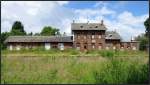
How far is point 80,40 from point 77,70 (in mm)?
36218

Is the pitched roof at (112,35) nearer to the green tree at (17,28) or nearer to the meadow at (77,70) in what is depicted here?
the green tree at (17,28)

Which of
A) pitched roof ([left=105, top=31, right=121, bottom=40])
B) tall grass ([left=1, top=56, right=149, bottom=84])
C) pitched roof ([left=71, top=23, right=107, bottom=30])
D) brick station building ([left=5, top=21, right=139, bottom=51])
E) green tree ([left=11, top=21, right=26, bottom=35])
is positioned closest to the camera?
tall grass ([left=1, top=56, right=149, bottom=84])

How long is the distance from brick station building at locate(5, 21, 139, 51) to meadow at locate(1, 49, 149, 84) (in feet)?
112

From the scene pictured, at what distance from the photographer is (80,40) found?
4559cm

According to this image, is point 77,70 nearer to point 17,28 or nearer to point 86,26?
point 86,26

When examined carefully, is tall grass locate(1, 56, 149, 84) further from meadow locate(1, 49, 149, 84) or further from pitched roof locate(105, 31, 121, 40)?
pitched roof locate(105, 31, 121, 40)

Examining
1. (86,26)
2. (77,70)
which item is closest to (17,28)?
(86,26)

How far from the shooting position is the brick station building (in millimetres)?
45406

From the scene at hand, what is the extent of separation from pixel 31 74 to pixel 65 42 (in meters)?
36.4

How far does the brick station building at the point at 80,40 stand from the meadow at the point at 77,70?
34159 millimetres

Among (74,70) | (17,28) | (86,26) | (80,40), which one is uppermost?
(17,28)

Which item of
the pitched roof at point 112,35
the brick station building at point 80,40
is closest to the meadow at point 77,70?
the brick station building at point 80,40

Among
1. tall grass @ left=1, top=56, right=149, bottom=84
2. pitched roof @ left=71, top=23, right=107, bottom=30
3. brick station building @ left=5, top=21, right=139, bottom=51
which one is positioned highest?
pitched roof @ left=71, top=23, right=107, bottom=30

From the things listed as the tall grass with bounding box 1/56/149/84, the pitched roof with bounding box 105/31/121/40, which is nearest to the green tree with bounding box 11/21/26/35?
the pitched roof with bounding box 105/31/121/40
